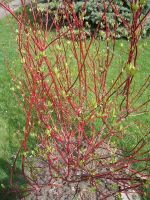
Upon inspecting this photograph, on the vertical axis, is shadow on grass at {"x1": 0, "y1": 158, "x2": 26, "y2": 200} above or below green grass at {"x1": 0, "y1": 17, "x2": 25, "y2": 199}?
below

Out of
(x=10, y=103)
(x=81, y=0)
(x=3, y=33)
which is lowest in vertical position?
(x=10, y=103)

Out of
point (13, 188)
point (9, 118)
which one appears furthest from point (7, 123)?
point (13, 188)

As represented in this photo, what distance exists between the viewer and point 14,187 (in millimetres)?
3363

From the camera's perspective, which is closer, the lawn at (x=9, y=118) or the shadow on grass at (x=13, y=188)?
the shadow on grass at (x=13, y=188)

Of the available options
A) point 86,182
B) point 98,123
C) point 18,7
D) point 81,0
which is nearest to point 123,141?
point 98,123

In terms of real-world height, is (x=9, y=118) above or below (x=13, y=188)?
above

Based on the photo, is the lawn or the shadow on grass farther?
the lawn

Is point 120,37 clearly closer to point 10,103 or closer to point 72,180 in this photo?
point 10,103

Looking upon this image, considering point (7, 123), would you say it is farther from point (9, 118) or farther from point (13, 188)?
point (13, 188)

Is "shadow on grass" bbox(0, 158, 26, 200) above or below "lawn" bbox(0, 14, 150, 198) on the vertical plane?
below

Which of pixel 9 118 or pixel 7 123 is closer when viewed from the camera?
pixel 7 123

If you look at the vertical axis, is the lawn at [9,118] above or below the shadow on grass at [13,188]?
above

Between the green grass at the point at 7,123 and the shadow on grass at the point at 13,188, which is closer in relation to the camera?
the shadow on grass at the point at 13,188

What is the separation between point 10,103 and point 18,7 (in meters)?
5.31
